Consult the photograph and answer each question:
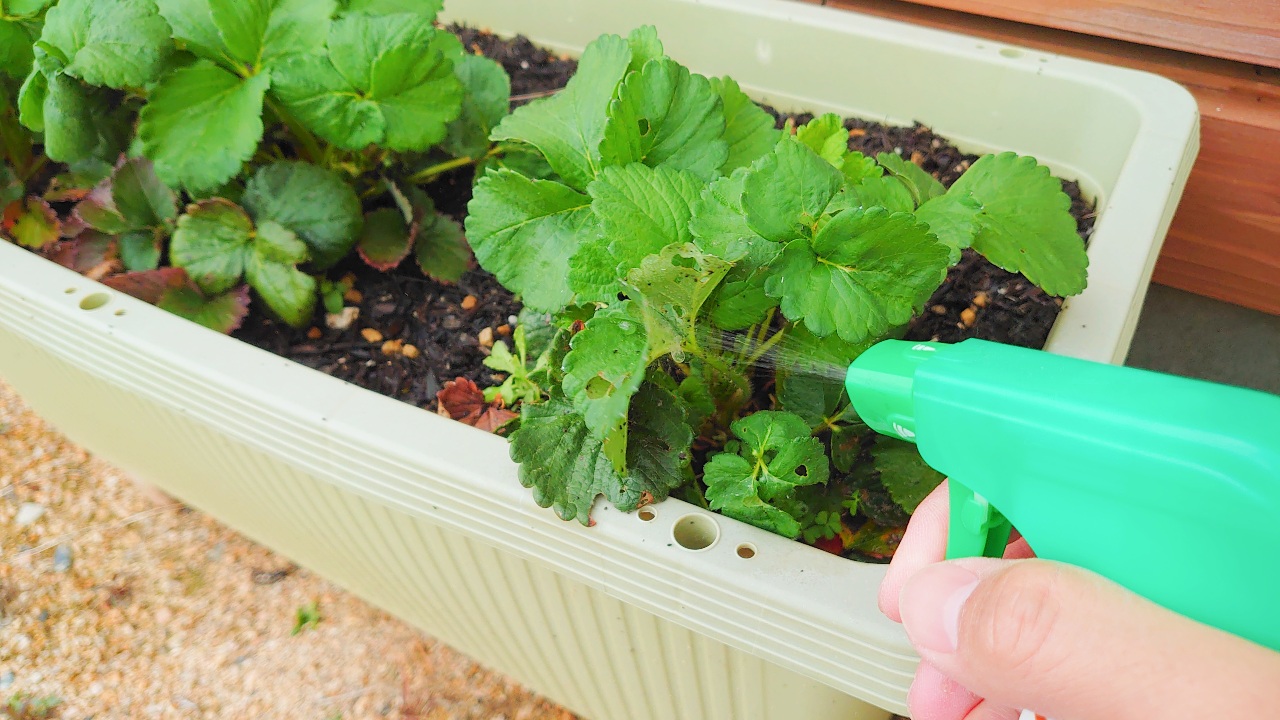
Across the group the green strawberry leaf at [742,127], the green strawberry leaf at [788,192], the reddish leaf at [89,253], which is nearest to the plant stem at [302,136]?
the reddish leaf at [89,253]

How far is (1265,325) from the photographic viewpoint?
→ 1072 mm

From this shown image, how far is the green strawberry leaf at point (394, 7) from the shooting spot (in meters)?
0.81

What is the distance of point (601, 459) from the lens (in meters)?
0.58

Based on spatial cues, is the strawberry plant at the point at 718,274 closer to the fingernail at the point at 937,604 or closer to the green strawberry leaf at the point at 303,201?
the fingernail at the point at 937,604

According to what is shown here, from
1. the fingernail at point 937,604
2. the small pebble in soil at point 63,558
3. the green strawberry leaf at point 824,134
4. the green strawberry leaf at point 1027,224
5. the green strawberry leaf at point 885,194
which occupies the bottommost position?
the small pebble in soil at point 63,558

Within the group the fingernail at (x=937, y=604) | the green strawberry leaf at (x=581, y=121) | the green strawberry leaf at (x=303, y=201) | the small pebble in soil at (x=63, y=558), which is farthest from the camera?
the small pebble in soil at (x=63, y=558)

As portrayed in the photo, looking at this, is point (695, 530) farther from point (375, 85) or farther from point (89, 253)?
point (89, 253)

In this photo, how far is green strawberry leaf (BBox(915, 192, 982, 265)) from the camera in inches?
22.0

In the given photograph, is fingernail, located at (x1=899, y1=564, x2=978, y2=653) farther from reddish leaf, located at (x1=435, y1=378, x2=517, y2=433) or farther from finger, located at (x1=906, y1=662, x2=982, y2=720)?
reddish leaf, located at (x1=435, y1=378, x2=517, y2=433)

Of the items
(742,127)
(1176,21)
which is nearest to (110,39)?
(742,127)

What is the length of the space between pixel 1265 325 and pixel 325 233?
1152 mm

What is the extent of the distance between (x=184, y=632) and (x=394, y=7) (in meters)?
0.86

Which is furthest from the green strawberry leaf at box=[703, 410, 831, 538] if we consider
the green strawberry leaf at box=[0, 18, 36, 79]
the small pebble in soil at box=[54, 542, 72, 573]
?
the small pebble in soil at box=[54, 542, 72, 573]

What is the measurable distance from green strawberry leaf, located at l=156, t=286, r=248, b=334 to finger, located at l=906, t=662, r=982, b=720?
0.71 meters
